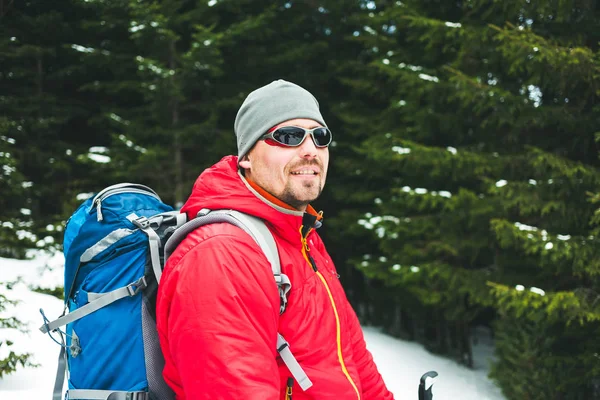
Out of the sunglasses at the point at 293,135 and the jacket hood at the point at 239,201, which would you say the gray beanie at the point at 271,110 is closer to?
the sunglasses at the point at 293,135

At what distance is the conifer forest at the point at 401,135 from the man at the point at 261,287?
308 cm

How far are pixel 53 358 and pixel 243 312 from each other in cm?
420

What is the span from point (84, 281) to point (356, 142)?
9.46m

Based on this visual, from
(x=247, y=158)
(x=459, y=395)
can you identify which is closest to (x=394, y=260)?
(x=459, y=395)

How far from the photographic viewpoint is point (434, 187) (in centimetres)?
883

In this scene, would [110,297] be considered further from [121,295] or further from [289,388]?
[289,388]

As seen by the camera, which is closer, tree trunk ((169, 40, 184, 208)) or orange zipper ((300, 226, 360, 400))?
orange zipper ((300, 226, 360, 400))

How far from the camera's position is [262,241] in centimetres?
182

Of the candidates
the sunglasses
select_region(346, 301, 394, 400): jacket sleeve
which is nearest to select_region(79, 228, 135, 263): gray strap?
the sunglasses

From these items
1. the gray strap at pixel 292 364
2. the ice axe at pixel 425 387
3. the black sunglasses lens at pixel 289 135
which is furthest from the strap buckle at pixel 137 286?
the ice axe at pixel 425 387

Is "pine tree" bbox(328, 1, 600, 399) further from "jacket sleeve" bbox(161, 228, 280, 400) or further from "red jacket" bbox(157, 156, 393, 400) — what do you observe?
"jacket sleeve" bbox(161, 228, 280, 400)

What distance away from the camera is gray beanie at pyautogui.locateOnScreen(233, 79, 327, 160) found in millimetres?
2088

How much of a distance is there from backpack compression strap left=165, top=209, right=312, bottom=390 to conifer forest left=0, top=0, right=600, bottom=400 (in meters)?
3.03

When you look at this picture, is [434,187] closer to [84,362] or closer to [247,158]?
[247,158]
